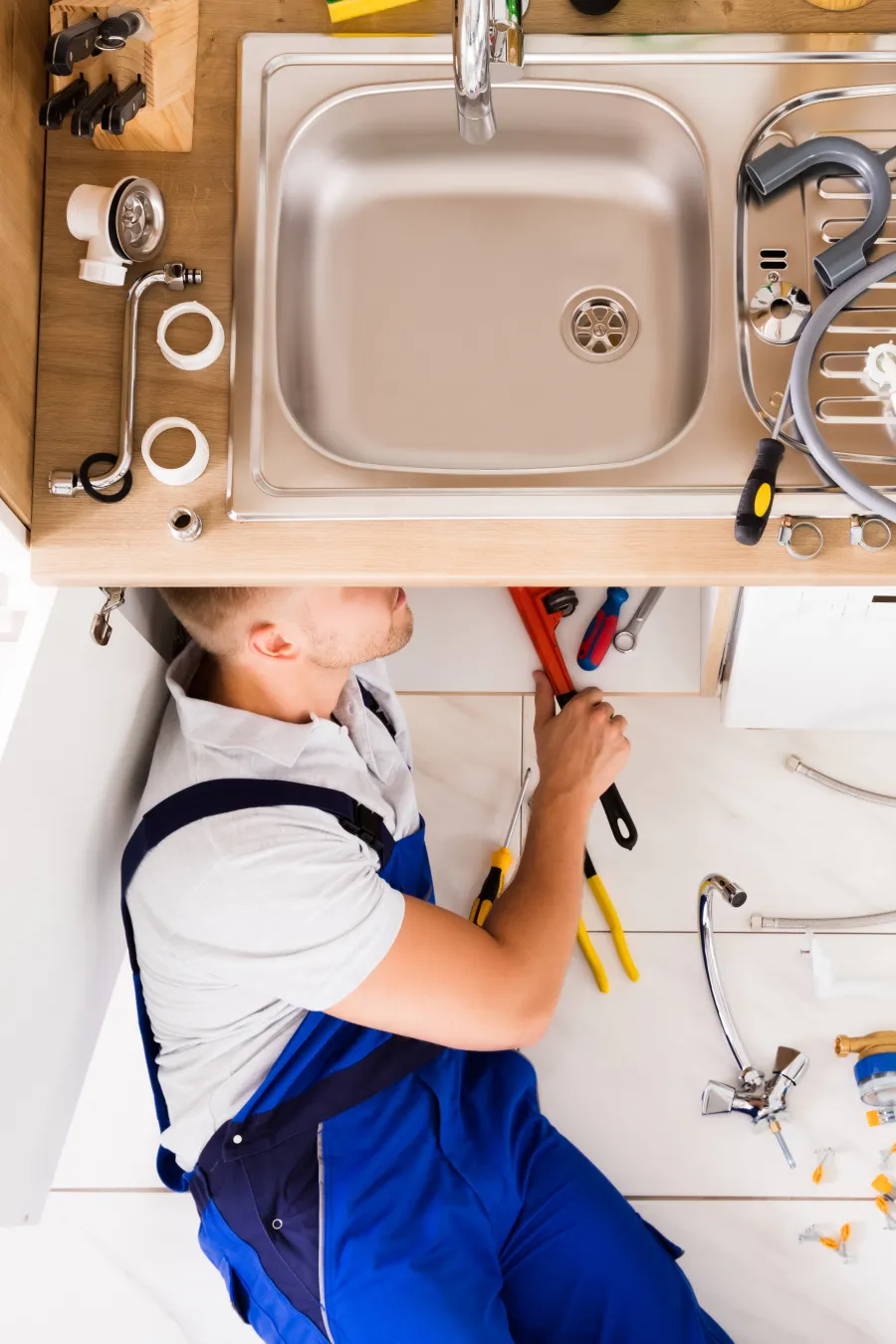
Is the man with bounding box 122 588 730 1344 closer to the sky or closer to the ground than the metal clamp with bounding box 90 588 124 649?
closer to the ground

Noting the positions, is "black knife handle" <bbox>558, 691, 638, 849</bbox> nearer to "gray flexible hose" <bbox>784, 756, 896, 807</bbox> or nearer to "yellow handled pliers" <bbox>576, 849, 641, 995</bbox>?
"yellow handled pliers" <bbox>576, 849, 641, 995</bbox>

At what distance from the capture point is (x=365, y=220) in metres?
1.27

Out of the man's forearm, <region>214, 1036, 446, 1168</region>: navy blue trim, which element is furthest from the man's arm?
<region>214, 1036, 446, 1168</region>: navy blue trim

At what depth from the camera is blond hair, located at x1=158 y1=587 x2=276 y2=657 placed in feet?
3.98

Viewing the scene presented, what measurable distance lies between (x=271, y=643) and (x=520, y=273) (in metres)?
0.51

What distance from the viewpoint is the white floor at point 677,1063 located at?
5.34 ft

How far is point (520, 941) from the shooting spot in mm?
1375

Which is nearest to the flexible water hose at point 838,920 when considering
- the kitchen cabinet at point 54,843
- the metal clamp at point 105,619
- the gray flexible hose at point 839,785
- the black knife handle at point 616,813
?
the gray flexible hose at point 839,785

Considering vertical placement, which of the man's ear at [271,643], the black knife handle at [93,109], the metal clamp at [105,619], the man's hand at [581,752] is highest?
the black knife handle at [93,109]

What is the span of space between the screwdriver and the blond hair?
68 centimetres

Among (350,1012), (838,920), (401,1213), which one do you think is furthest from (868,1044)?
(350,1012)

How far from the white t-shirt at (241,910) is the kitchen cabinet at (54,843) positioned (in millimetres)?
54

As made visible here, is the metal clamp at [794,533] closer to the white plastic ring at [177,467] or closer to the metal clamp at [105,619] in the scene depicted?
the white plastic ring at [177,467]

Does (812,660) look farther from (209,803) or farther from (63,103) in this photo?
(63,103)
